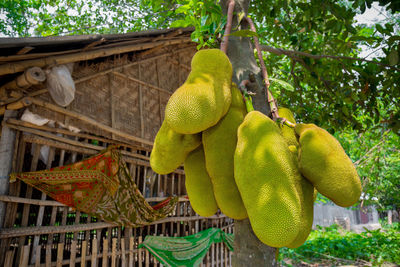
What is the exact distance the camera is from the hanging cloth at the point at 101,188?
291 cm

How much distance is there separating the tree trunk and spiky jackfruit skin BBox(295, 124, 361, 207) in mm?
223

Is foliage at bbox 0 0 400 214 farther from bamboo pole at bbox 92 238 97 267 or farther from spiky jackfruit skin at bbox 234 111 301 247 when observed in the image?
bamboo pole at bbox 92 238 97 267

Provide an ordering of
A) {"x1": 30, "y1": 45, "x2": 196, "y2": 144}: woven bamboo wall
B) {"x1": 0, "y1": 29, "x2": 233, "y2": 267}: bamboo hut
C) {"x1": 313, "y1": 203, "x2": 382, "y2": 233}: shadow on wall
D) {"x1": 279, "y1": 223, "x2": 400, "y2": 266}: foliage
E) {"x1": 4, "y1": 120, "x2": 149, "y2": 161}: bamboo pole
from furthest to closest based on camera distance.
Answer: {"x1": 313, "y1": 203, "x2": 382, "y2": 233}: shadow on wall → {"x1": 279, "y1": 223, "x2": 400, "y2": 266}: foliage → {"x1": 30, "y1": 45, "x2": 196, "y2": 144}: woven bamboo wall → {"x1": 4, "y1": 120, "x2": 149, "y2": 161}: bamboo pole → {"x1": 0, "y1": 29, "x2": 233, "y2": 267}: bamboo hut

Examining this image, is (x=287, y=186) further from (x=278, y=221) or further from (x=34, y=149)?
(x=34, y=149)

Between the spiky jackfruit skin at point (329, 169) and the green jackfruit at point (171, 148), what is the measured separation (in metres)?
0.35

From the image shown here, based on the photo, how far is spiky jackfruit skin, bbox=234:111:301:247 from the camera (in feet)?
2.10

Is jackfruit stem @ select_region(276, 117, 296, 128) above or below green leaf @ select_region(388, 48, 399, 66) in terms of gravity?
below

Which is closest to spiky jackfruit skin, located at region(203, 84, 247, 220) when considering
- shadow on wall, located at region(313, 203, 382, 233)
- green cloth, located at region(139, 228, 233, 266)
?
green cloth, located at region(139, 228, 233, 266)

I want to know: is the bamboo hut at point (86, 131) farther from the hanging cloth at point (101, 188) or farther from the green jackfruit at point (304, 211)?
the green jackfruit at point (304, 211)

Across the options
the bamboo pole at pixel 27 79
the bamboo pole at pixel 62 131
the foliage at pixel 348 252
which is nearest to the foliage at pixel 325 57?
the bamboo pole at pixel 27 79

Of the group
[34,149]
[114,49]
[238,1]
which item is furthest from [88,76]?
[238,1]

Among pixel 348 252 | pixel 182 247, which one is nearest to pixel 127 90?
pixel 182 247

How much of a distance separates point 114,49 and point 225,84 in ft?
9.22

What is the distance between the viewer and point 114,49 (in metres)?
3.38
